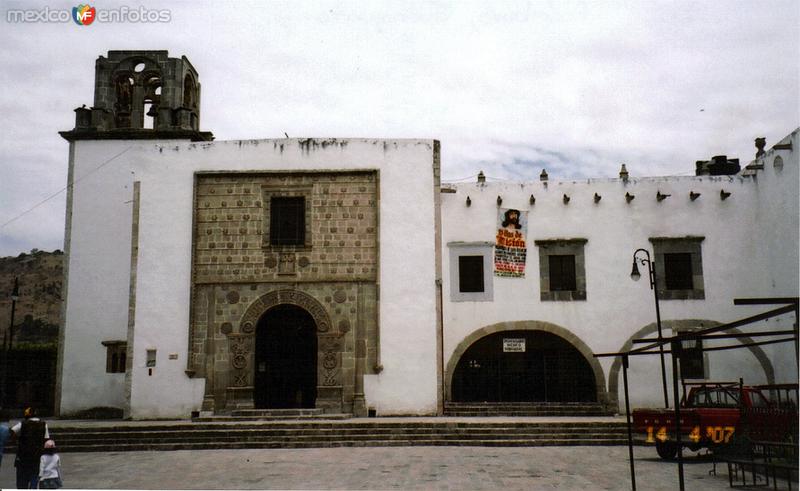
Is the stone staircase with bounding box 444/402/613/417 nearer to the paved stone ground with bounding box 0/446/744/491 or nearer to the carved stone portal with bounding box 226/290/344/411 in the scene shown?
the carved stone portal with bounding box 226/290/344/411

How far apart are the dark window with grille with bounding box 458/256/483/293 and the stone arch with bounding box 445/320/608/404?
1147mm

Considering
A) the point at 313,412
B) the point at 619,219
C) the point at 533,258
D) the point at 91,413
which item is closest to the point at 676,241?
the point at 619,219

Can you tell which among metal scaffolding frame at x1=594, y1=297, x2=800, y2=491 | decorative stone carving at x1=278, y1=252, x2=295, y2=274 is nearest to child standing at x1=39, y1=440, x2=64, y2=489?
metal scaffolding frame at x1=594, y1=297, x2=800, y2=491

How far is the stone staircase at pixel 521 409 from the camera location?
1861 cm

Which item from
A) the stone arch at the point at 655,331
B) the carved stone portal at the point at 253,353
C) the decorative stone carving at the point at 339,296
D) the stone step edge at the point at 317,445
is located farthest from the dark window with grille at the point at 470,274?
the stone step edge at the point at 317,445

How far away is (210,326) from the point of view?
1823 cm

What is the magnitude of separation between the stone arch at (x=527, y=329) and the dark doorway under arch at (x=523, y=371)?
193 mm

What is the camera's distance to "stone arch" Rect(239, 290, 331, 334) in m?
18.2

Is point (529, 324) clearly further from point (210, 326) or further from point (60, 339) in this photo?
point (60, 339)

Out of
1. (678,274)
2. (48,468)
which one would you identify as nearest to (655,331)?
(678,274)

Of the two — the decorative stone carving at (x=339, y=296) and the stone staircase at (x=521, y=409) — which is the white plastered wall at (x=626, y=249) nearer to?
the stone staircase at (x=521, y=409)

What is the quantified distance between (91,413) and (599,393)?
13.3 meters

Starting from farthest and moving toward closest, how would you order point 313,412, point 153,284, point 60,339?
point 60,339
point 153,284
point 313,412

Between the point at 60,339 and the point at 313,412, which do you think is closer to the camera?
the point at 313,412
